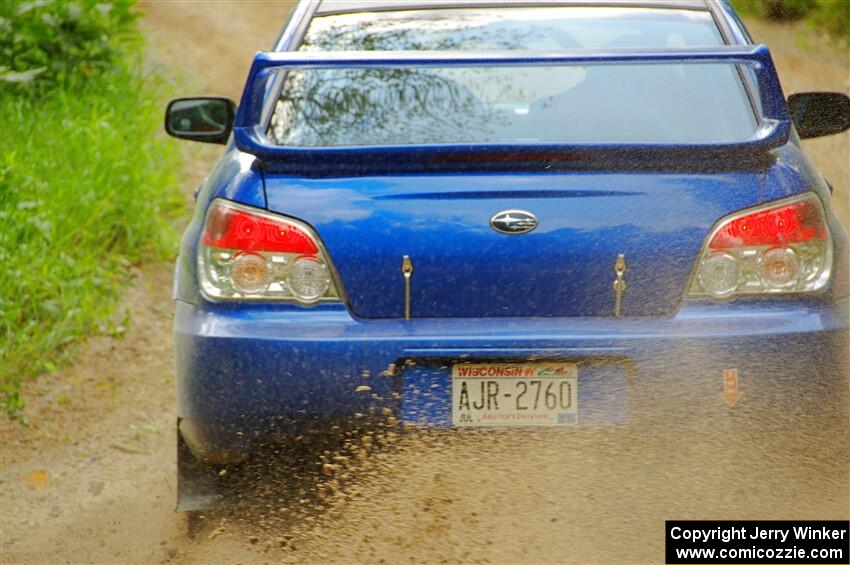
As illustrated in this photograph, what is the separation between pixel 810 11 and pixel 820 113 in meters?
11.5

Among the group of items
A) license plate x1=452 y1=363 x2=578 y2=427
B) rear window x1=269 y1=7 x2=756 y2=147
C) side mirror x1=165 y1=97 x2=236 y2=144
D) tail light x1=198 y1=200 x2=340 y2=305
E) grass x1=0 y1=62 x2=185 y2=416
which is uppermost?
rear window x1=269 y1=7 x2=756 y2=147

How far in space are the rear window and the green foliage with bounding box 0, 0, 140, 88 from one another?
389 cm

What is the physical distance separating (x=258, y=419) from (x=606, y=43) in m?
1.79

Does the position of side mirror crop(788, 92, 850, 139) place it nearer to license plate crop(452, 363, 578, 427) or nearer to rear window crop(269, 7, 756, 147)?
rear window crop(269, 7, 756, 147)

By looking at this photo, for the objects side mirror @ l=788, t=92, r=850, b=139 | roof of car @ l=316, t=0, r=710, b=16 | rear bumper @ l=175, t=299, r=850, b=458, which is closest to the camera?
rear bumper @ l=175, t=299, r=850, b=458

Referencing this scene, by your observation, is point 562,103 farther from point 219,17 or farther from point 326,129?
point 219,17

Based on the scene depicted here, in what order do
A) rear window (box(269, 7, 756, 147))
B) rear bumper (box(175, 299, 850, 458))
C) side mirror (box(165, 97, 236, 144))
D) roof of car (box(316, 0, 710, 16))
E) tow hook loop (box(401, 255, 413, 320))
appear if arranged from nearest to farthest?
rear bumper (box(175, 299, 850, 458))
tow hook loop (box(401, 255, 413, 320))
rear window (box(269, 7, 756, 147))
roof of car (box(316, 0, 710, 16))
side mirror (box(165, 97, 236, 144))

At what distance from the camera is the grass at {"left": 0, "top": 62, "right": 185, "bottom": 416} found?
5578 mm

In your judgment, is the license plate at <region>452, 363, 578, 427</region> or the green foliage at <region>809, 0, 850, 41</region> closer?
the license plate at <region>452, 363, 578, 427</region>

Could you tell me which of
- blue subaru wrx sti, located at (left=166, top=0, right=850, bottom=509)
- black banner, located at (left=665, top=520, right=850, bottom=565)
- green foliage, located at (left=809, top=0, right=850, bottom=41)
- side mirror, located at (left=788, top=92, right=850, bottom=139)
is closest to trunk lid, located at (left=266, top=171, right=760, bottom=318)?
blue subaru wrx sti, located at (left=166, top=0, right=850, bottom=509)

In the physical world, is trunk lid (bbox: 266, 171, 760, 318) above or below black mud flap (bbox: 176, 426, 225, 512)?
above

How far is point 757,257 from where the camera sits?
322 cm

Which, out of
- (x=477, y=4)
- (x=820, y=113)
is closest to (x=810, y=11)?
(x=820, y=113)

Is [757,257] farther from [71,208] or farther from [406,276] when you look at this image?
[71,208]
